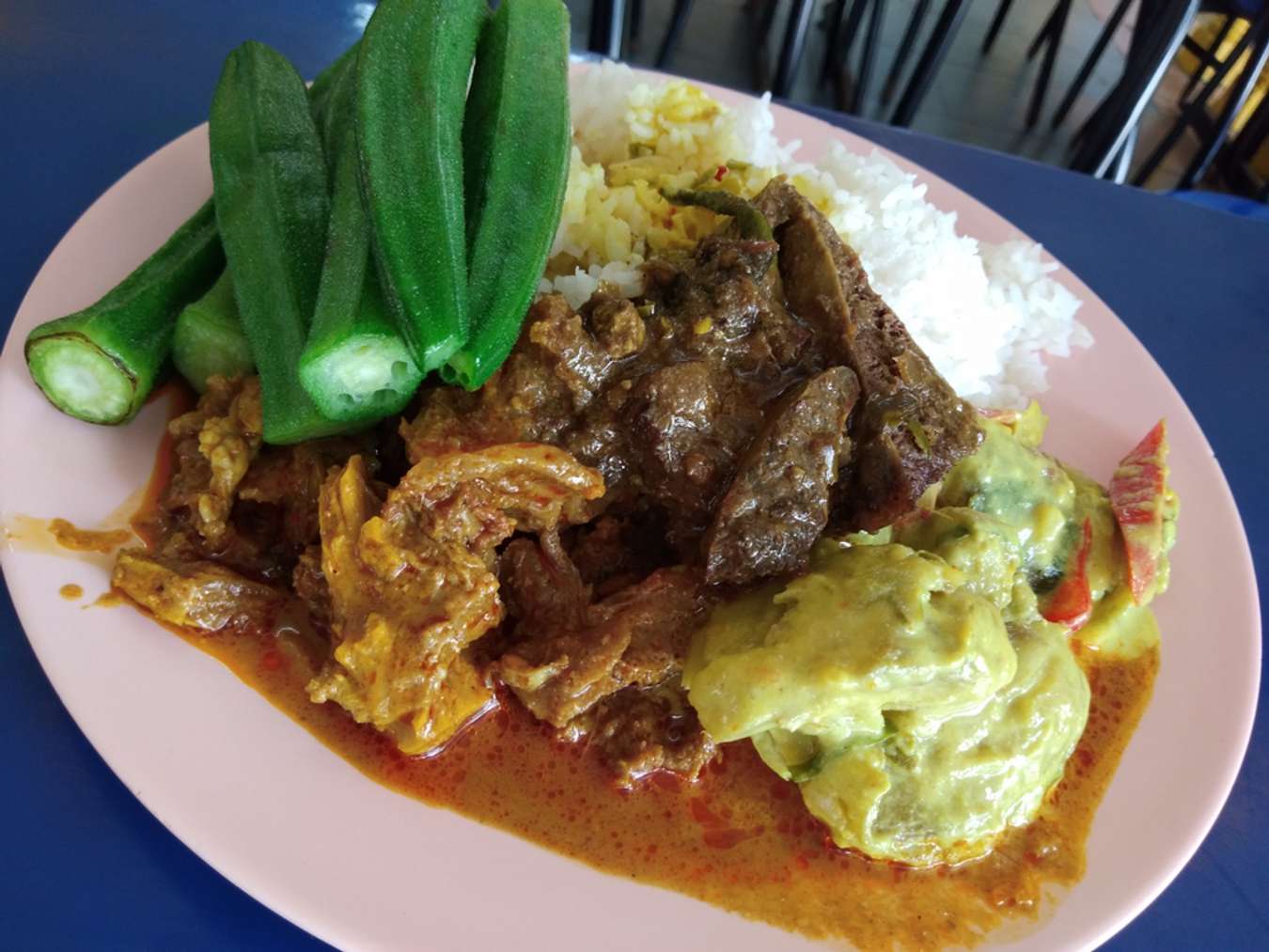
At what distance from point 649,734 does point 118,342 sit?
1.27 m

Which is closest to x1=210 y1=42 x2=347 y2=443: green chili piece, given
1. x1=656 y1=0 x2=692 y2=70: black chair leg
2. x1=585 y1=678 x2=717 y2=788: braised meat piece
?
x1=585 y1=678 x2=717 y2=788: braised meat piece

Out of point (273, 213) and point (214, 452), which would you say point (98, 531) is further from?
point (273, 213)

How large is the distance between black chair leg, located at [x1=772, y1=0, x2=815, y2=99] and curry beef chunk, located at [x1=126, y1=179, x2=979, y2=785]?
2.73 meters

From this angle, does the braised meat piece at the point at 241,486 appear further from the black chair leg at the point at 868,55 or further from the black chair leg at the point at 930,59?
the black chair leg at the point at 868,55

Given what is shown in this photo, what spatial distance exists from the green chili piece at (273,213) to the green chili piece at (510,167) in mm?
317

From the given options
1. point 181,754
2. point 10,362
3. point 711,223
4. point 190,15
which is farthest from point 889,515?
point 190,15

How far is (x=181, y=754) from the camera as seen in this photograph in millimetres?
1545

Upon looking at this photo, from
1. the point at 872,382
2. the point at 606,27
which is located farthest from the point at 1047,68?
the point at 872,382

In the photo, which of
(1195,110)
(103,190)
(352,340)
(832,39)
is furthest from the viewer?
(832,39)

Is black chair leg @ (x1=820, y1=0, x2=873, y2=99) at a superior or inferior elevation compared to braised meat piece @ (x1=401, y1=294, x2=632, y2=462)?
inferior

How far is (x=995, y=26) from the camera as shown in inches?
243

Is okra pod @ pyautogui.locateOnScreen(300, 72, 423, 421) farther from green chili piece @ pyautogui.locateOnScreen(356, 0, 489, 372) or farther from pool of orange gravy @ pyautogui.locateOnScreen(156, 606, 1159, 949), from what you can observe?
pool of orange gravy @ pyautogui.locateOnScreen(156, 606, 1159, 949)

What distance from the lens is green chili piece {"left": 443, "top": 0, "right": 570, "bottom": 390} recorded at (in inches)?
71.2

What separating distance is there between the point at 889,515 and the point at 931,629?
0.92 feet
